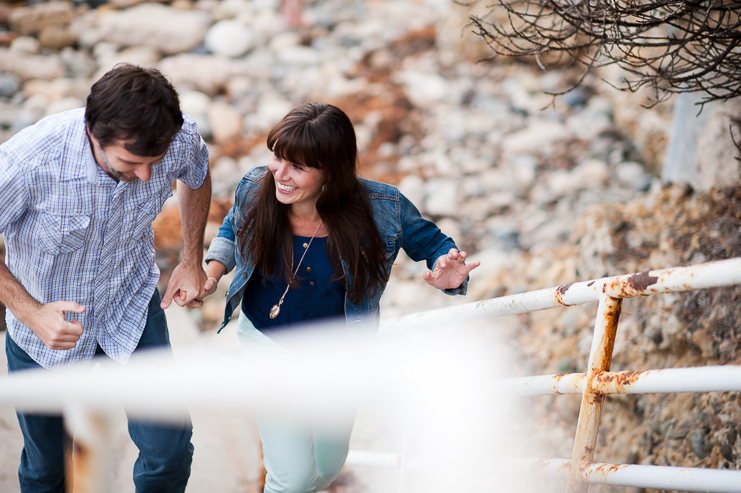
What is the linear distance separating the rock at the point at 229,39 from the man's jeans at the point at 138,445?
36.2 feet

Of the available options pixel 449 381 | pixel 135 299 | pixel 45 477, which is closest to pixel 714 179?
pixel 449 381

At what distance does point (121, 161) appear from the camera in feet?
6.07

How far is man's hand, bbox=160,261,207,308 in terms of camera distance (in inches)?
90.7

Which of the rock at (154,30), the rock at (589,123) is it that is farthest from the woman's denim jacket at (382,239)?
the rock at (154,30)

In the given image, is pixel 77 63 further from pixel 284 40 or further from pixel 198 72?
pixel 284 40

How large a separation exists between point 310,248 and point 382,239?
0.26 meters

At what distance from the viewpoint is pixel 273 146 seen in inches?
81.9

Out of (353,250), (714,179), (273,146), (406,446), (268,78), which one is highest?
(268,78)

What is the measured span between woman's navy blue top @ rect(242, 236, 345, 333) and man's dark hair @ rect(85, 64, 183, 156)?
638 mm

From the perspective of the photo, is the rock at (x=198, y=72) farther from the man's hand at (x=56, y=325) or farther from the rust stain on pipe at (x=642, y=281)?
the rust stain on pipe at (x=642, y=281)

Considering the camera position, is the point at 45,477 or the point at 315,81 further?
the point at 315,81

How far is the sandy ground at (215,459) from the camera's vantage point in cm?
298

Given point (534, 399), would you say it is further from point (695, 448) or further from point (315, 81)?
point (315, 81)

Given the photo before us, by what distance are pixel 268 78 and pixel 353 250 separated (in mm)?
10233
